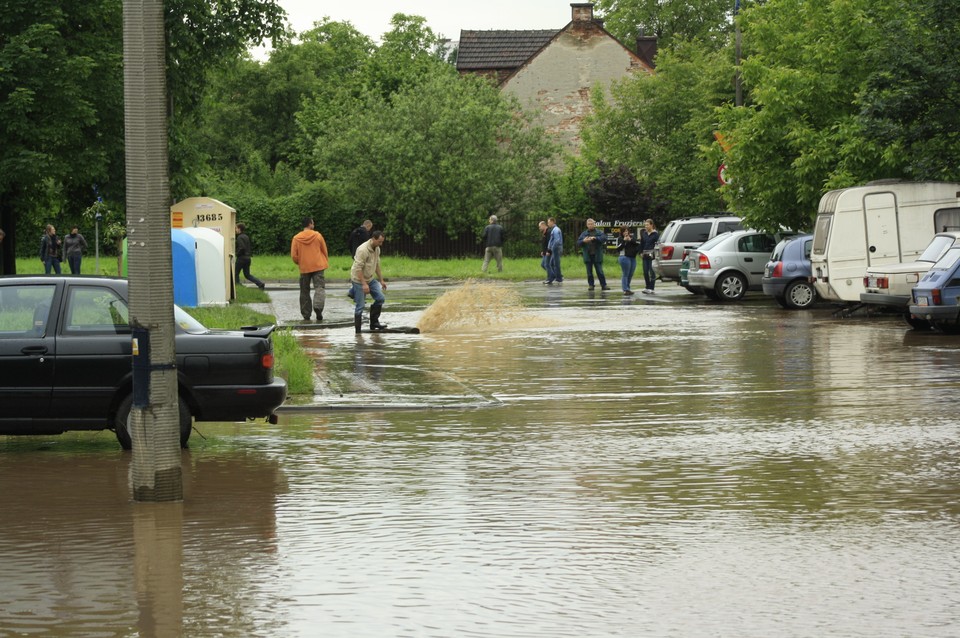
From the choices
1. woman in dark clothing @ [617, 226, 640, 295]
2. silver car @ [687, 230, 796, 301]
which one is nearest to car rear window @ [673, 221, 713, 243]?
woman in dark clothing @ [617, 226, 640, 295]

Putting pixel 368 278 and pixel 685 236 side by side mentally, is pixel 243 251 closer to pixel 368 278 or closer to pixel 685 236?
pixel 685 236

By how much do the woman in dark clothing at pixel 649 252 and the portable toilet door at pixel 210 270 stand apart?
38.8 ft

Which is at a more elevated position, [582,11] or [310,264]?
[582,11]

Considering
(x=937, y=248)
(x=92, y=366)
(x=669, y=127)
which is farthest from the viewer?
(x=669, y=127)

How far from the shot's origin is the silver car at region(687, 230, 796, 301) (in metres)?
33.7

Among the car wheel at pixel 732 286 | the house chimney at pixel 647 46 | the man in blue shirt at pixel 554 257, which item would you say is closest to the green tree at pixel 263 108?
the house chimney at pixel 647 46

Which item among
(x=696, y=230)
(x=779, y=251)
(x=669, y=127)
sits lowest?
(x=779, y=251)

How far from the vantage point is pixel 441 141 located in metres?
58.3

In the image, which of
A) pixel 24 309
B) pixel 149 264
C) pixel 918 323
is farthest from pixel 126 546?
pixel 918 323

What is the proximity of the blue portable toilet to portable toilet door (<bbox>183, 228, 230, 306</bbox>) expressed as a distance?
0.78 m

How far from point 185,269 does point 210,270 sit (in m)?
1.41

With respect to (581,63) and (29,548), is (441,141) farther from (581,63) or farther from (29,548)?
(29,548)

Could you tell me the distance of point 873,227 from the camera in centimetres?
2848

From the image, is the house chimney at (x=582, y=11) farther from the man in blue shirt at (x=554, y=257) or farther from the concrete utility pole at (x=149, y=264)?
the concrete utility pole at (x=149, y=264)
